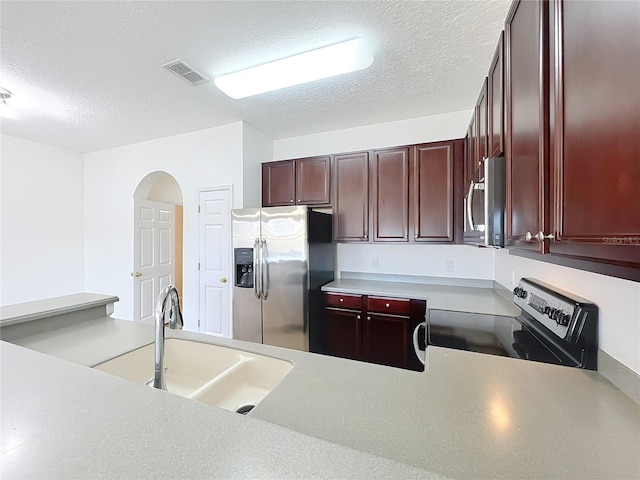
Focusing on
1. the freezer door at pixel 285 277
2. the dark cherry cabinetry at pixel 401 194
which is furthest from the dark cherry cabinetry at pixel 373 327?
the dark cherry cabinetry at pixel 401 194

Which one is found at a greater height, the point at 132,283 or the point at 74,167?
the point at 74,167

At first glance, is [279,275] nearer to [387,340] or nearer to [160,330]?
[387,340]

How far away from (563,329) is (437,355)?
507 mm

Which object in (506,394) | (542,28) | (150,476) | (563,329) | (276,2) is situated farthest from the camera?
(276,2)

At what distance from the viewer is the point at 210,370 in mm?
1365

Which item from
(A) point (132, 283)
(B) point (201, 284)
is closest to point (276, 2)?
(B) point (201, 284)

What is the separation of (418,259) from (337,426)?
248cm

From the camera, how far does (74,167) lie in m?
4.02

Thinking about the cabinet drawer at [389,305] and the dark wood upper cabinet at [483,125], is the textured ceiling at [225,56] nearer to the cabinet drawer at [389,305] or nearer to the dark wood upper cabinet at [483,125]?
the dark wood upper cabinet at [483,125]

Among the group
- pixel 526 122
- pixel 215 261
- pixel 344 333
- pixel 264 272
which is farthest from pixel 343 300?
pixel 526 122

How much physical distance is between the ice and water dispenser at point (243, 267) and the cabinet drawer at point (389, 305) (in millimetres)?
1189

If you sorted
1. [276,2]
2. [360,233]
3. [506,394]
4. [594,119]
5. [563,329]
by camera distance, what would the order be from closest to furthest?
1. [594,119]
2. [506,394]
3. [563,329]
4. [276,2]
5. [360,233]

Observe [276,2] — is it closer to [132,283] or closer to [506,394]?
[506,394]

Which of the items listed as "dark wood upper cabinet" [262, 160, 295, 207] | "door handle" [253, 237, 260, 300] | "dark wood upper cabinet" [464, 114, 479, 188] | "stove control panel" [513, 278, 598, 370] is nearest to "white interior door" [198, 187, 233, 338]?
"dark wood upper cabinet" [262, 160, 295, 207]
